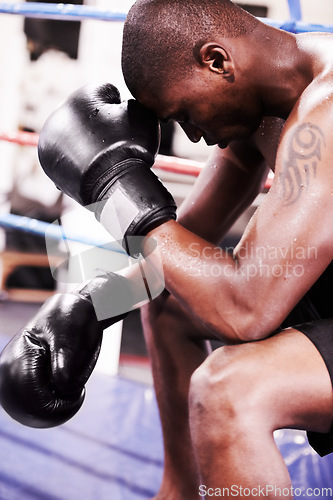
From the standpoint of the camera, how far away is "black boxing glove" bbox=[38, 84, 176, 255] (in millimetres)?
807

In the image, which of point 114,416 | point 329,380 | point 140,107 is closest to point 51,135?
point 140,107

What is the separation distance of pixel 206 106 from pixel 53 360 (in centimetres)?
51

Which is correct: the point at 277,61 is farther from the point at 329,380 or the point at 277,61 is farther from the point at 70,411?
the point at 70,411

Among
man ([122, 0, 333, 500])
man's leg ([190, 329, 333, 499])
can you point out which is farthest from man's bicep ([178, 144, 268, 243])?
man's leg ([190, 329, 333, 499])

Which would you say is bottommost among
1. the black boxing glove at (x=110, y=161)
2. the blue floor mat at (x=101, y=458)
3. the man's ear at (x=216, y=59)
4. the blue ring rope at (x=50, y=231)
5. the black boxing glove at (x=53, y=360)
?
the blue floor mat at (x=101, y=458)

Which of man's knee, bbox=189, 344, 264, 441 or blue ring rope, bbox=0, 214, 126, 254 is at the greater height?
man's knee, bbox=189, 344, 264, 441

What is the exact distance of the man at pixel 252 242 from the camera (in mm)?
699

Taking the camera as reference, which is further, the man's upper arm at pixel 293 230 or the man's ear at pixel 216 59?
the man's ear at pixel 216 59

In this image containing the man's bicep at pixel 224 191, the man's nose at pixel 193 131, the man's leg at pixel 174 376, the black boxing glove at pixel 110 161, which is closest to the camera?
the black boxing glove at pixel 110 161

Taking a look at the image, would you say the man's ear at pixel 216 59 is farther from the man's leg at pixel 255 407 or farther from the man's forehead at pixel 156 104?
the man's leg at pixel 255 407

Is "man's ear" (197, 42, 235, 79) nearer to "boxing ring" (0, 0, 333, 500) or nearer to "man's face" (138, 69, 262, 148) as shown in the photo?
"man's face" (138, 69, 262, 148)

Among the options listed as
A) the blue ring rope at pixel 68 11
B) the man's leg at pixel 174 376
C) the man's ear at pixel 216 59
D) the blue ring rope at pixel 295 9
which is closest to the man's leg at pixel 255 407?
the man's leg at pixel 174 376

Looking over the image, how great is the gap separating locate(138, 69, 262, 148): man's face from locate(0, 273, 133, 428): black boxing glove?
0.35m

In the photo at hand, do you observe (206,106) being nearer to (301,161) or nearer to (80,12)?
(301,161)
